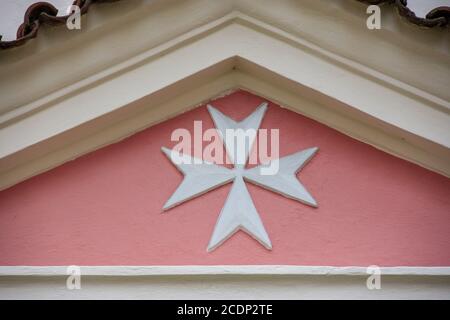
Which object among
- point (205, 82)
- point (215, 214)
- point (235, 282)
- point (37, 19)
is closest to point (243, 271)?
point (235, 282)

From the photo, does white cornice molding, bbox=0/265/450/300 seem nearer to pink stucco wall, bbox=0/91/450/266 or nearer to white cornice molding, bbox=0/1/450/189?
pink stucco wall, bbox=0/91/450/266

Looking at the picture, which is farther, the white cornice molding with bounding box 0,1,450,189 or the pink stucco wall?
the white cornice molding with bounding box 0,1,450,189

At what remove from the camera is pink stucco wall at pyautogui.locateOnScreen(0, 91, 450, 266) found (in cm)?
290

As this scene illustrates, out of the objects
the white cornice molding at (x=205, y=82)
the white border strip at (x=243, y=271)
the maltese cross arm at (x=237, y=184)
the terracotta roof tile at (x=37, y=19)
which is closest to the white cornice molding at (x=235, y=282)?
the white border strip at (x=243, y=271)

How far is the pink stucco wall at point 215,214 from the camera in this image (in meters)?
2.90

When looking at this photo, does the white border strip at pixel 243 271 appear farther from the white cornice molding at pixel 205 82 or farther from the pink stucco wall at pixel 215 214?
the white cornice molding at pixel 205 82

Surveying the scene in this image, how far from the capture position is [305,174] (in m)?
3.05

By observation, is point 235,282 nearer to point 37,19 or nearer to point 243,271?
point 243,271

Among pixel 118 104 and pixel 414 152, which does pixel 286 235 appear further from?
pixel 118 104

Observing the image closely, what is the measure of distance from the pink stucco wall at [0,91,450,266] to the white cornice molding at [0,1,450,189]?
0.22ft

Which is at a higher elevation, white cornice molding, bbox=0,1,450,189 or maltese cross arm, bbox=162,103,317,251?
white cornice molding, bbox=0,1,450,189

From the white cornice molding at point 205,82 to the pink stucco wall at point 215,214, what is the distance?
66mm

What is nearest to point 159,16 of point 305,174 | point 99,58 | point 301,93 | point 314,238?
point 99,58

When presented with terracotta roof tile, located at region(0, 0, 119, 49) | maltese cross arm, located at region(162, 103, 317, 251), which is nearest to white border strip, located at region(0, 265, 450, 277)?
maltese cross arm, located at region(162, 103, 317, 251)
